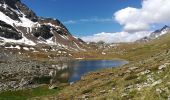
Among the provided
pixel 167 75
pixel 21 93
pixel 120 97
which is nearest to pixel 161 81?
pixel 167 75

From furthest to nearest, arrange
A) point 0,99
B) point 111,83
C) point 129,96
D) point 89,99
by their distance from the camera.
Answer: point 0,99
point 111,83
point 89,99
point 129,96

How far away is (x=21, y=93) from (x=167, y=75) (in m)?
41.1

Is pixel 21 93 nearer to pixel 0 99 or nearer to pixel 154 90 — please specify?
pixel 0 99

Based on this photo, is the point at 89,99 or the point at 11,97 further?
the point at 11,97

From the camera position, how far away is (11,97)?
61156 millimetres

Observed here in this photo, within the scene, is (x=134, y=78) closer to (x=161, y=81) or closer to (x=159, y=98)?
(x=161, y=81)

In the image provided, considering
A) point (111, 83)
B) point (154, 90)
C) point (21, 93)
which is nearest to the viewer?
point (154, 90)

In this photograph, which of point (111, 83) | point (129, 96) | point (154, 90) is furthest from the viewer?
point (111, 83)

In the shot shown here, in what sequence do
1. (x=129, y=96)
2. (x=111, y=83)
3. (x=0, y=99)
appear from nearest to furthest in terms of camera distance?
1. (x=129, y=96)
2. (x=111, y=83)
3. (x=0, y=99)

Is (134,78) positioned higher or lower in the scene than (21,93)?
higher

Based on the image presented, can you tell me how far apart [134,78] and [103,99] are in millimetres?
7484

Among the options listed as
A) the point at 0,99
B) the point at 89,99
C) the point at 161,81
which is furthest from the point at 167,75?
the point at 0,99

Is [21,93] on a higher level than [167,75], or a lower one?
lower

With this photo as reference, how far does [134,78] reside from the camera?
3803 centimetres
